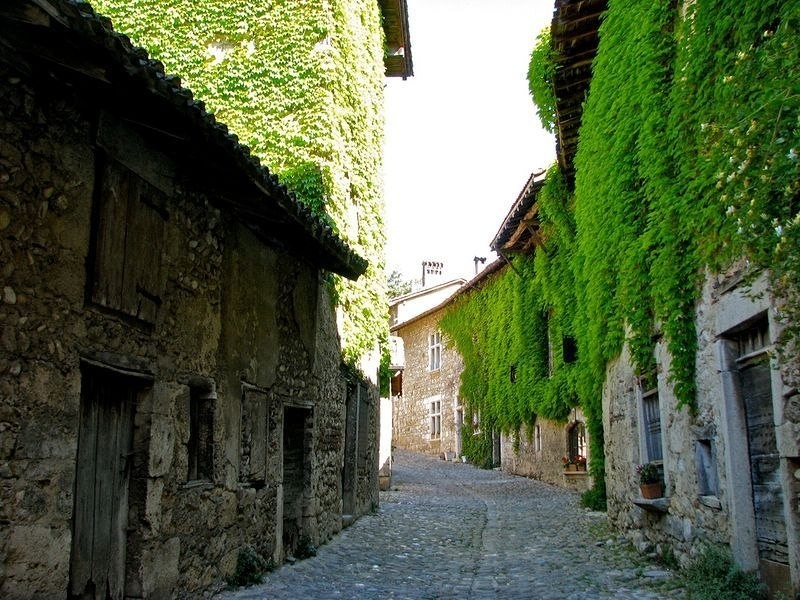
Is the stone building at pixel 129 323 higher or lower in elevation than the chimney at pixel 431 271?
lower

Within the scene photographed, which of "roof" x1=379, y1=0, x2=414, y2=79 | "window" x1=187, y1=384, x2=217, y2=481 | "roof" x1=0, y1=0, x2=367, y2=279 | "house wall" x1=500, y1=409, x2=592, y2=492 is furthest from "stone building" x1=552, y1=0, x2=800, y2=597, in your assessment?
"roof" x1=379, y1=0, x2=414, y2=79

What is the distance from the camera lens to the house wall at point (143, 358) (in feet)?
13.8

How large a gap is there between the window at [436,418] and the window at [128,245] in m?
27.5

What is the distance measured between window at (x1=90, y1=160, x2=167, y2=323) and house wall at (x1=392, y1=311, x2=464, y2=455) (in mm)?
24668

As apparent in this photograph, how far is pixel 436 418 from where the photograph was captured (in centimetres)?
3328

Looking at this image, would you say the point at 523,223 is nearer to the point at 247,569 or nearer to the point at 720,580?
the point at 247,569

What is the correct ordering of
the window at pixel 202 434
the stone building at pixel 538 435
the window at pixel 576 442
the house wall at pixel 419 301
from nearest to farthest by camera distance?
1. the window at pixel 202 434
2. the stone building at pixel 538 435
3. the window at pixel 576 442
4. the house wall at pixel 419 301

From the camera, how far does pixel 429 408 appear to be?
111 feet

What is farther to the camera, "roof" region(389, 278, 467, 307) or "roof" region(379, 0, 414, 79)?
"roof" region(389, 278, 467, 307)

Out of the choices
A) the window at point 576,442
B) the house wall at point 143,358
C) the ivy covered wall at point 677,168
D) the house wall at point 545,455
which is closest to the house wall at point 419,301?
the house wall at point 545,455

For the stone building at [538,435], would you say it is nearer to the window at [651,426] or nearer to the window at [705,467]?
the window at [651,426]

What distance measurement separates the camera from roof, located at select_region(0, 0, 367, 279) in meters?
3.92

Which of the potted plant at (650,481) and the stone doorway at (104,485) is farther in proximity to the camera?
the potted plant at (650,481)

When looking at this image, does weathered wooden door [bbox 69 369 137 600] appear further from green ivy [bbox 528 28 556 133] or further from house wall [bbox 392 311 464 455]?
house wall [bbox 392 311 464 455]
